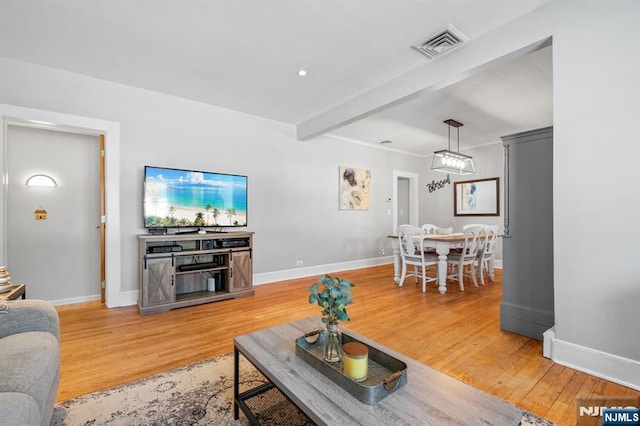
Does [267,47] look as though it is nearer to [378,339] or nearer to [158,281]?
[158,281]

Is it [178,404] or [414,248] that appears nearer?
[178,404]

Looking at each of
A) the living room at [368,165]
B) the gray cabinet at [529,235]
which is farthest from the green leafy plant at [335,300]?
the gray cabinet at [529,235]

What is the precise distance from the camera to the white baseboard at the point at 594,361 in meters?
1.84

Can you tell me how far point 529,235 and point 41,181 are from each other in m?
5.34

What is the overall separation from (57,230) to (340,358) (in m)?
4.08

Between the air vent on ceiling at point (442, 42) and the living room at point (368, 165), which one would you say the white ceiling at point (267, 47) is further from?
the living room at point (368, 165)

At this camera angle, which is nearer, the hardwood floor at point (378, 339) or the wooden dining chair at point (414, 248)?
the hardwood floor at point (378, 339)

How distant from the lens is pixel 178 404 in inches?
65.8

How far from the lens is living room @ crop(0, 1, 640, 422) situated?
1898 millimetres

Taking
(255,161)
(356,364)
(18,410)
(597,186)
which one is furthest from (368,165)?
(18,410)

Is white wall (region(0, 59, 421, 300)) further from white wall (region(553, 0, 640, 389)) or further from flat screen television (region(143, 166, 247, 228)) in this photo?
white wall (region(553, 0, 640, 389))

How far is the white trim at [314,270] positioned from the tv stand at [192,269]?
2.15 feet

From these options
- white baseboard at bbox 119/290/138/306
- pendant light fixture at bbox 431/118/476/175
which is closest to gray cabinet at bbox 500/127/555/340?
pendant light fixture at bbox 431/118/476/175

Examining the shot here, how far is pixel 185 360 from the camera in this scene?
2213 mm
